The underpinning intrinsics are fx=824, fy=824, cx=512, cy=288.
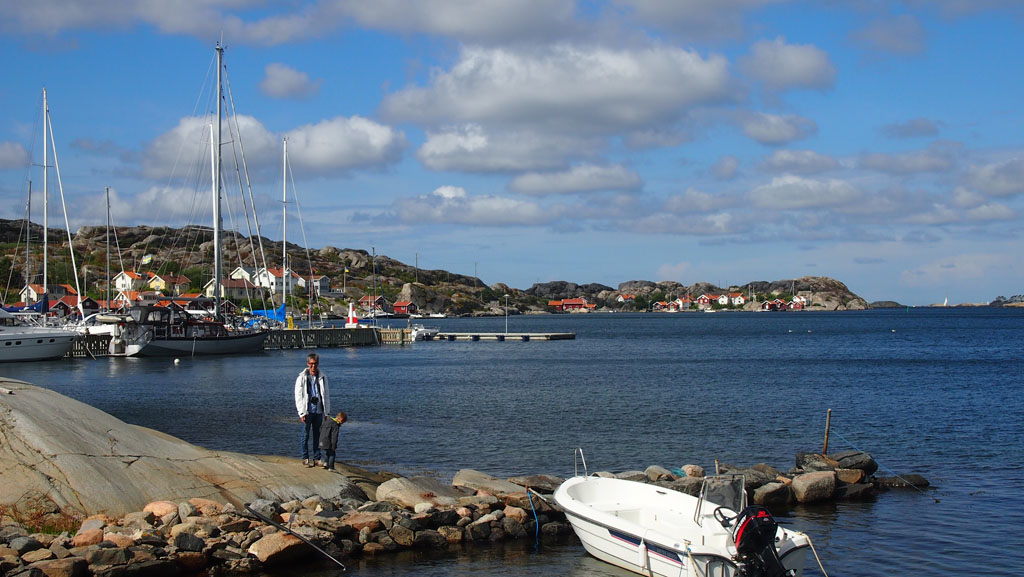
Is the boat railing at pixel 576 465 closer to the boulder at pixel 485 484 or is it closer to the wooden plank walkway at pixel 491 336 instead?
the boulder at pixel 485 484

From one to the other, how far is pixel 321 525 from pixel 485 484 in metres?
4.60

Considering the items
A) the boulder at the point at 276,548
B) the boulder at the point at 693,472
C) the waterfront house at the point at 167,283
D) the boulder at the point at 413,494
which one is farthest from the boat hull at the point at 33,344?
the waterfront house at the point at 167,283

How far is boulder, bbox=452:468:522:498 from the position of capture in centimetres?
1853

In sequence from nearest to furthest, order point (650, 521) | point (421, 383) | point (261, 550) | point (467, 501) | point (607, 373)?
point (261, 550)
point (650, 521)
point (467, 501)
point (421, 383)
point (607, 373)

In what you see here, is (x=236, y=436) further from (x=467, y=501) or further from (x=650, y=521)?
(x=650, y=521)

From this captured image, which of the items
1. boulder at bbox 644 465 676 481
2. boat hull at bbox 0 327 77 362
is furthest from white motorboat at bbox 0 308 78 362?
boulder at bbox 644 465 676 481

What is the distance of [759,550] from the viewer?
41.4ft

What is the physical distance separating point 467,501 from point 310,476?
11.2 ft

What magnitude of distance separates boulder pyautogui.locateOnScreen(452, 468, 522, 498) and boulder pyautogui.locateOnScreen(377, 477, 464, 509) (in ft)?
2.26

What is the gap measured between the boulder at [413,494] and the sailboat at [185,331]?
54.6 metres

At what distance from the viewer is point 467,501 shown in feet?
57.7

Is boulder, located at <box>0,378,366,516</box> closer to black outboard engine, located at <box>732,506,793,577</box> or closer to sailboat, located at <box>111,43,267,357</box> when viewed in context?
black outboard engine, located at <box>732,506,793,577</box>

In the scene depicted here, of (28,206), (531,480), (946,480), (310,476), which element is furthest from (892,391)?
(28,206)

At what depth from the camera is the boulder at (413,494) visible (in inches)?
682
